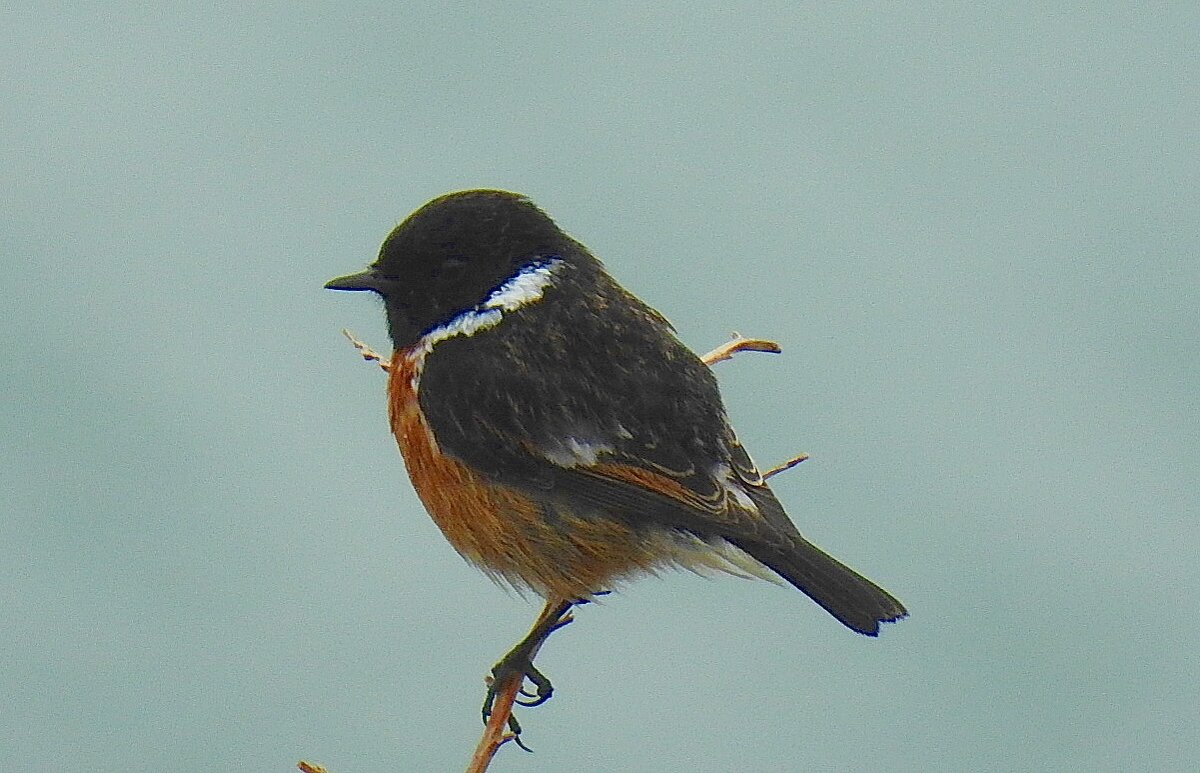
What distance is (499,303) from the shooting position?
154 inches

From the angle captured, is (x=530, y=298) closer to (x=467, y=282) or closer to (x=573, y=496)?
(x=467, y=282)

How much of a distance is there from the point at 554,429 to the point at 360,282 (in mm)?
726

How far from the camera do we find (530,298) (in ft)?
12.8

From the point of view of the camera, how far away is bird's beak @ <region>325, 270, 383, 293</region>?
4000 millimetres

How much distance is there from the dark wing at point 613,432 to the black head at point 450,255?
0.16m

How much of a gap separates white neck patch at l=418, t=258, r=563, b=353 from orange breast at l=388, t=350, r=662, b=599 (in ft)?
0.24

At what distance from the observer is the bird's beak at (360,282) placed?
4000mm

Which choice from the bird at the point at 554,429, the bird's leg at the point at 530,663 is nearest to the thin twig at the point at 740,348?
the bird at the point at 554,429

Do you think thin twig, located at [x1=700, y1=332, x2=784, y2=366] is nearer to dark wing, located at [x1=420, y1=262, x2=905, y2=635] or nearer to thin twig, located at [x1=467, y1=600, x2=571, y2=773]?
dark wing, located at [x1=420, y1=262, x2=905, y2=635]

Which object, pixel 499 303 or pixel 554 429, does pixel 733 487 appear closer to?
pixel 554 429

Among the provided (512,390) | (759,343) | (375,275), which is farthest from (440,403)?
(759,343)

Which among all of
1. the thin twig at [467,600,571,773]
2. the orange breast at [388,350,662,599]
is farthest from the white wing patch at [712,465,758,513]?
the thin twig at [467,600,571,773]

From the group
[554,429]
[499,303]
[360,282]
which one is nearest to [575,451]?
[554,429]

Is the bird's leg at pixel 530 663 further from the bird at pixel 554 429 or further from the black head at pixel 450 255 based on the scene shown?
the black head at pixel 450 255
